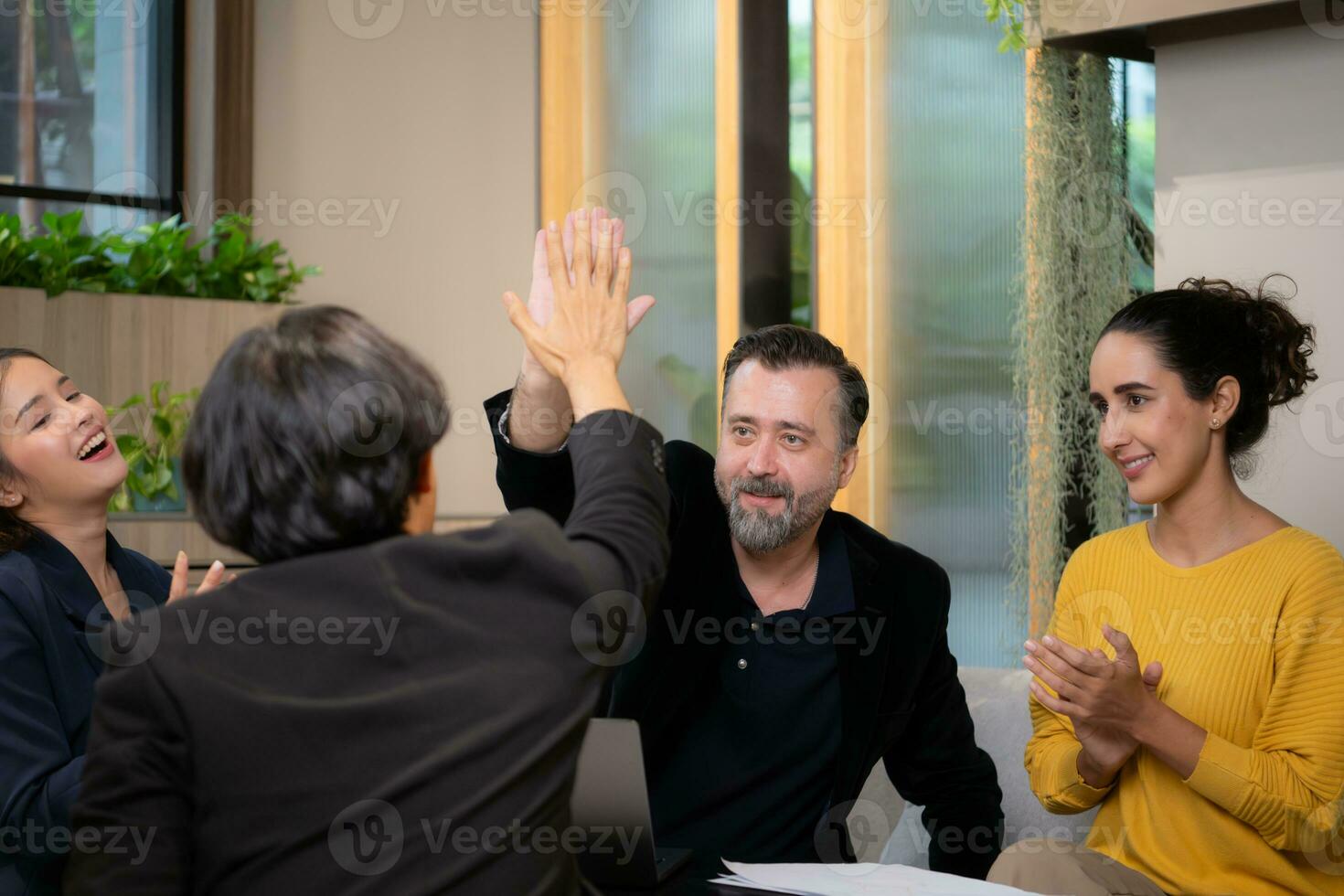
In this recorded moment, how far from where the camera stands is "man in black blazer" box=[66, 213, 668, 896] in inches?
36.5

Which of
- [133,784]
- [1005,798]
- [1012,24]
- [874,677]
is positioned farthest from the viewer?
[1012,24]

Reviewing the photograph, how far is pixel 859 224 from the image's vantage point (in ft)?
12.5

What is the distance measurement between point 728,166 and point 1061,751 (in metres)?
2.69

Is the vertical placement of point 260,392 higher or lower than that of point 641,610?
higher

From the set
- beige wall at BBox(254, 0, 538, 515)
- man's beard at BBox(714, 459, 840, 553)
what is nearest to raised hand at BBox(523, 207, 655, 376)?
man's beard at BBox(714, 459, 840, 553)

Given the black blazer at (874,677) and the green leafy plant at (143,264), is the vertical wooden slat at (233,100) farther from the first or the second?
the black blazer at (874,677)

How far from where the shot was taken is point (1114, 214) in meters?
3.15

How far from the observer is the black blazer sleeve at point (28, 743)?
1.55m

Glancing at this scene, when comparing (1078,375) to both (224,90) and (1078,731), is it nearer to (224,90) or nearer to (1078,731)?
(1078,731)

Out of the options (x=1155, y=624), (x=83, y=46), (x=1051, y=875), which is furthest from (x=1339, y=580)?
(x=83, y=46)

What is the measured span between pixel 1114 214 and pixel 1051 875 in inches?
76.5

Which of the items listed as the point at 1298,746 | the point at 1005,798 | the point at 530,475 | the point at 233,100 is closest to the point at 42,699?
the point at 530,475

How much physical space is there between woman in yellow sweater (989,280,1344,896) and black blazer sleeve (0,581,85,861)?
1.16 meters

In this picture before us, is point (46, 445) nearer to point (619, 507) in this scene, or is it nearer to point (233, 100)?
point (619, 507)
